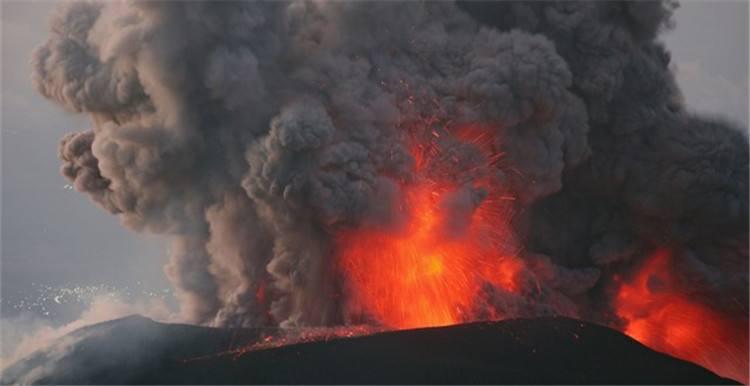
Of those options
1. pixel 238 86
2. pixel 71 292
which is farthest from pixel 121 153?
pixel 71 292

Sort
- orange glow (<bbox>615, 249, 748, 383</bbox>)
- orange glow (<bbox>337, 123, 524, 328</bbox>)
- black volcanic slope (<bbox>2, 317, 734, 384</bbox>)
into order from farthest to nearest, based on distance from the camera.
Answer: orange glow (<bbox>615, 249, 748, 383</bbox>) < orange glow (<bbox>337, 123, 524, 328</bbox>) < black volcanic slope (<bbox>2, 317, 734, 384</bbox>)

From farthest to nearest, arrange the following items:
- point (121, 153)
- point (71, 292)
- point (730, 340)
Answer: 1. point (71, 292)
2. point (730, 340)
3. point (121, 153)

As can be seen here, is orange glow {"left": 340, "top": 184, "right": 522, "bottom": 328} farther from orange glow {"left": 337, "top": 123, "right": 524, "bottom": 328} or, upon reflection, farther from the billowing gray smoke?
the billowing gray smoke

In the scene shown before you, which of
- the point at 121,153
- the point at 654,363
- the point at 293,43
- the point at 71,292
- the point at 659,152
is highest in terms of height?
the point at 71,292

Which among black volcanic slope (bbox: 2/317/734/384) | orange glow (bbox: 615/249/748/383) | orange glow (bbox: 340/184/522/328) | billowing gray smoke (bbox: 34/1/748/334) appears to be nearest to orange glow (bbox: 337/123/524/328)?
orange glow (bbox: 340/184/522/328)

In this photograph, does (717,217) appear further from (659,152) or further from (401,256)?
(401,256)

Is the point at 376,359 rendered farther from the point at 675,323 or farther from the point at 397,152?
the point at 675,323

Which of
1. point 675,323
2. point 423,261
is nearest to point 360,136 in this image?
point 423,261
